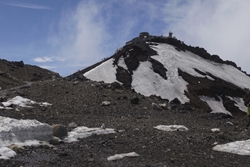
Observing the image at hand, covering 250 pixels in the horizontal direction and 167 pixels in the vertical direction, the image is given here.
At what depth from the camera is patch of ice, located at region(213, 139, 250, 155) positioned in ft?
43.6

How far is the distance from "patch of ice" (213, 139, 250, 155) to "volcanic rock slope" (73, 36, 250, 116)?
25596 millimetres

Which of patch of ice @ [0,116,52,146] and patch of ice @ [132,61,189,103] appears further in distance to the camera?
patch of ice @ [132,61,189,103]


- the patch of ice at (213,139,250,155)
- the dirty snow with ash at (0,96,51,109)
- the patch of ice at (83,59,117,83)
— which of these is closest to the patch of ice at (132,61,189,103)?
the patch of ice at (83,59,117,83)

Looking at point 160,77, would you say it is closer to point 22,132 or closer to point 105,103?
point 105,103

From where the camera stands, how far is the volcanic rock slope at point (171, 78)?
4231 centimetres

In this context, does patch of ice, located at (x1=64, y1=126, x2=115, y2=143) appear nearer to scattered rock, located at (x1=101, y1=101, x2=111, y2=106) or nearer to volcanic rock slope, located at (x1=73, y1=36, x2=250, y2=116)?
scattered rock, located at (x1=101, y1=101, x2=111, y2=106)

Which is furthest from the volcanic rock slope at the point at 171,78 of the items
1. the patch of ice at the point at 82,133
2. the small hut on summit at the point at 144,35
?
the patch of ice at the point at 82,133

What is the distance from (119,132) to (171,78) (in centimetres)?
3089

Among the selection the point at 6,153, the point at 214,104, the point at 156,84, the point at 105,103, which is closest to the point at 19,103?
the point at 105,103

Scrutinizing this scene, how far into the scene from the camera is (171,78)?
153 ft

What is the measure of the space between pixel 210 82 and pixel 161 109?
2661 cm

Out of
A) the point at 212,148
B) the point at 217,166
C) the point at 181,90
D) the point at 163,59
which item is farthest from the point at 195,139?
the point at 163,59

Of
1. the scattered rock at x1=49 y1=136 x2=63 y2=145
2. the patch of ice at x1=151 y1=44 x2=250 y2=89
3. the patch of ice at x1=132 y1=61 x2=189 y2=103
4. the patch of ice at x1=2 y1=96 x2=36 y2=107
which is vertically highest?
the patch of ice at x1=151 y1=44 x2=250 y2=89

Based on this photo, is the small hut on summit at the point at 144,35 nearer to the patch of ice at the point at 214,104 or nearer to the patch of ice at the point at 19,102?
the patch of ice at the point at 214,104
